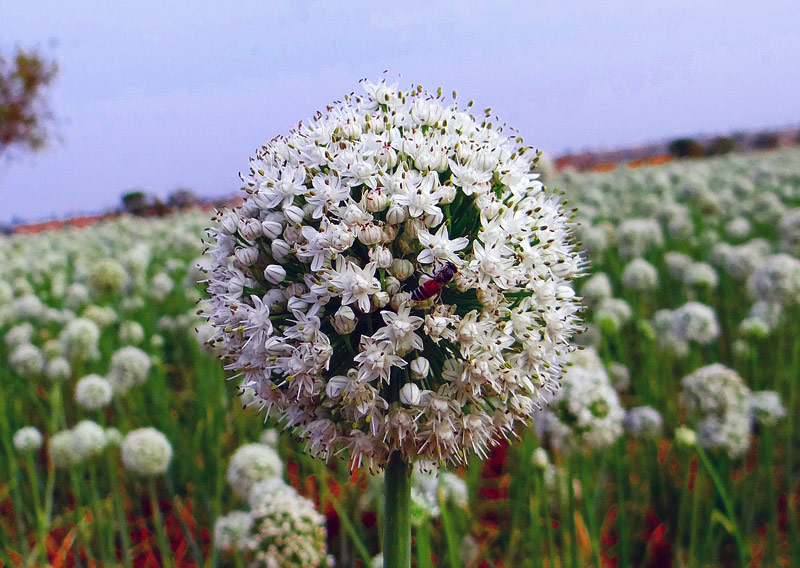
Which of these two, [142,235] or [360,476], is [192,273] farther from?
[142,235]

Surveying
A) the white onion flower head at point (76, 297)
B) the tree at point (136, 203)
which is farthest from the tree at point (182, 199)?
the white onion flower head at point (76, 297)

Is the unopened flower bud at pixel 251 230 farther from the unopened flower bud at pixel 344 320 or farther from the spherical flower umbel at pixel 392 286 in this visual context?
the unopened flower bud at pixel 344 320

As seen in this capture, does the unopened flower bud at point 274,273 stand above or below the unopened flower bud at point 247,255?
below

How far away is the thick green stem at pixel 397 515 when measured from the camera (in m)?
1.88

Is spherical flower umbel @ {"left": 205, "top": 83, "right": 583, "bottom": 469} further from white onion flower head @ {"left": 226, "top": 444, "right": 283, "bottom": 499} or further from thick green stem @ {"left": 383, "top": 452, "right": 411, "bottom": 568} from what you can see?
white onion flower head @ {"left": 226, "top": 444, "right": 283, "bottom": 499}

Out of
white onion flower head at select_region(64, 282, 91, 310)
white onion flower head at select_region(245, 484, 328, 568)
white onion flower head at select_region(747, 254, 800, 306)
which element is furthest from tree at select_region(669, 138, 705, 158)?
white onion flower head at select_region(245, 484, 328, 568)

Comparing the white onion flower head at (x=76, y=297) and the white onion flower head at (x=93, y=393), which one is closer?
the white onion flower head at (x=93, y=393)

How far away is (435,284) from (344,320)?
10.1 inches

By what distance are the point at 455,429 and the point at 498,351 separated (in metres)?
0.25

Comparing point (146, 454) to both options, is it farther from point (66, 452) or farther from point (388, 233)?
point (388, 233)

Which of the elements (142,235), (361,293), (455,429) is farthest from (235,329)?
(142,235)

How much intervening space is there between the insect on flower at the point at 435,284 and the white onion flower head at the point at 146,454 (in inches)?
93.6

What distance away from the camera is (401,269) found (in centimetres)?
176

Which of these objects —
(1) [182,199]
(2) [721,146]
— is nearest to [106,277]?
(1) [182,199]
